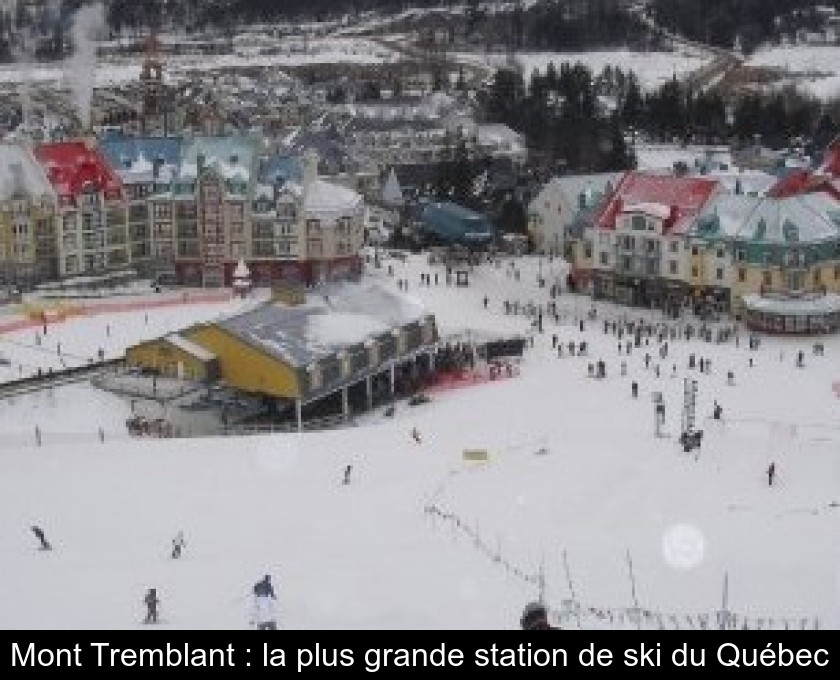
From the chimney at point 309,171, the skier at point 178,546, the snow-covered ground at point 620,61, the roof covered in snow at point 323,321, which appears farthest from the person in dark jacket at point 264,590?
the snow-covered ground at point 620,61

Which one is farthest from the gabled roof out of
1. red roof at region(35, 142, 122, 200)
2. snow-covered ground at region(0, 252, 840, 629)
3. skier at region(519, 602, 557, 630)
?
skier at region(519, 602, 557, 630)

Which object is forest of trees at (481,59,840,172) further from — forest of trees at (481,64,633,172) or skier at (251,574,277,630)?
skier at (251,574,277,630)

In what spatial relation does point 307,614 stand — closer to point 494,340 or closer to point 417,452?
point 417,452

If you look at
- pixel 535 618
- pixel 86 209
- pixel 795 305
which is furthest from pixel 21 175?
pixel 535 618

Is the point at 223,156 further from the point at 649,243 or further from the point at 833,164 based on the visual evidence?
the point at 833,164
